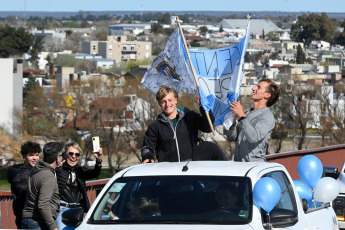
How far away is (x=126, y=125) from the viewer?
65.8 m

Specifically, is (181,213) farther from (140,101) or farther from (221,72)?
(140,101)

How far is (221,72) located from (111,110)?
58.6 meters

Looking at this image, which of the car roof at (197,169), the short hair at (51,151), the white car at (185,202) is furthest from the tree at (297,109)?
the white car at (185,202)

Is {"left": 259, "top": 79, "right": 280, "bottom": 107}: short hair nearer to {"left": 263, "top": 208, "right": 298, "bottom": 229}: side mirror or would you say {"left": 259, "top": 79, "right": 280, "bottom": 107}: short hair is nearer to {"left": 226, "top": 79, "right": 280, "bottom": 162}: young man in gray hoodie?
{"left": 226, "top": 79, "right": 280, "bottom": 162}: young man in gray hoodie

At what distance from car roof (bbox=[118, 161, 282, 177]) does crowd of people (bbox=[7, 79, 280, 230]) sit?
2.14ft

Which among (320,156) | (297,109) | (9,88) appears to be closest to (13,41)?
(9,88)

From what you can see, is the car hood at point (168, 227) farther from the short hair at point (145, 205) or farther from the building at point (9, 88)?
the building at point (9, 88)

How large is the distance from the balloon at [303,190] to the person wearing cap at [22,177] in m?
2.42

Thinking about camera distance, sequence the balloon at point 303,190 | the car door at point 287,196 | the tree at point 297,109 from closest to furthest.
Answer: the car door at point 287,196 < the balloon at point 303,190 < the tree at point 297,109

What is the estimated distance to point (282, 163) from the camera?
50.6ft

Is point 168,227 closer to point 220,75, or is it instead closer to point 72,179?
point 72,179

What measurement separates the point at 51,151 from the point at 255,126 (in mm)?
1785

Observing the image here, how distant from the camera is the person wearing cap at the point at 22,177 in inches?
329

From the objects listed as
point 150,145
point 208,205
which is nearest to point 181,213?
point 208,205
